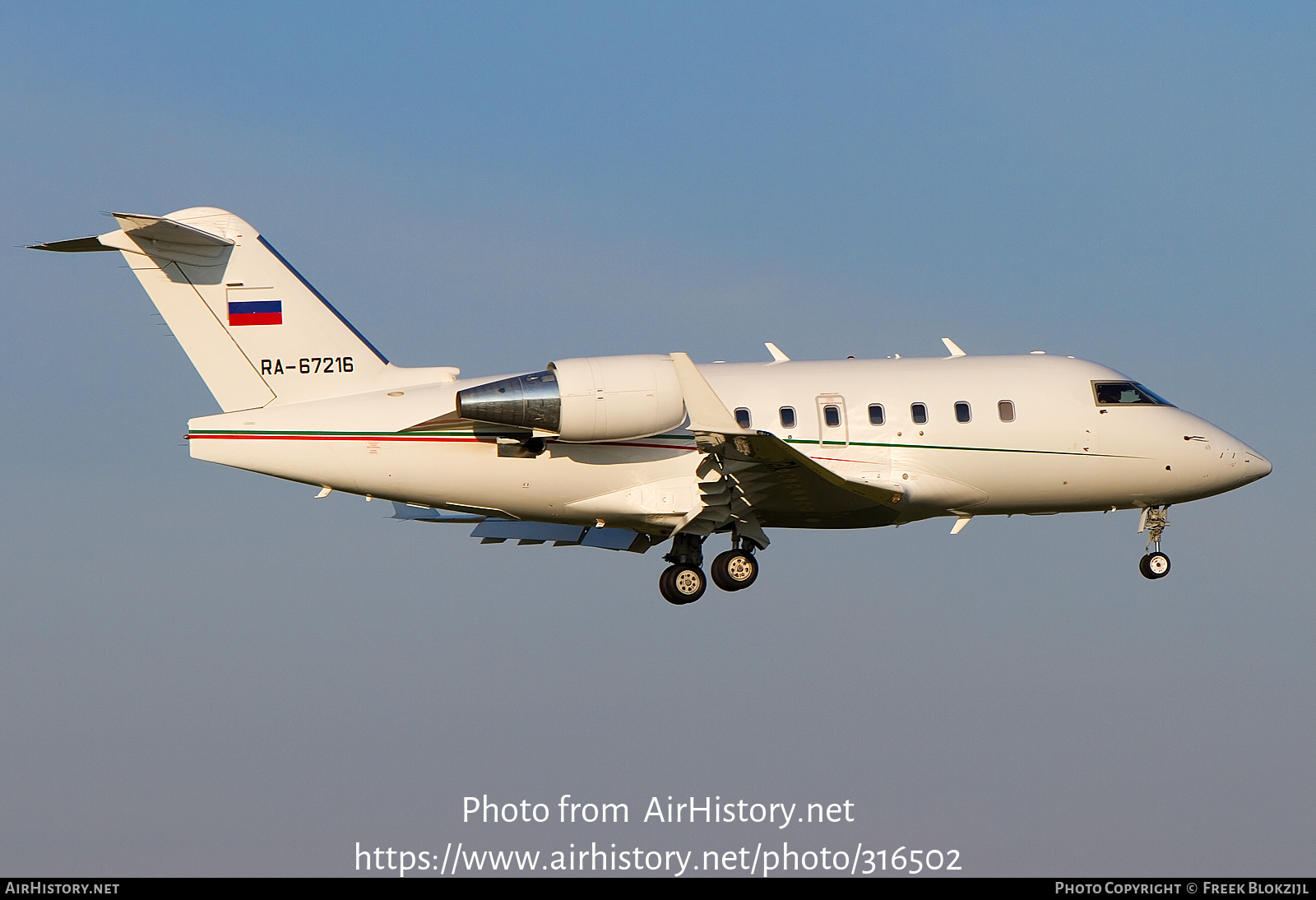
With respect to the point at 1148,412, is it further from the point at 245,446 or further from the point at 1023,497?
the point at 245,446

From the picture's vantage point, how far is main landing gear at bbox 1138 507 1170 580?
2444 cm

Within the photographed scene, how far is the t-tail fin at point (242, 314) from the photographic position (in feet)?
69.5

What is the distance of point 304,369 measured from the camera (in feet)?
70.6

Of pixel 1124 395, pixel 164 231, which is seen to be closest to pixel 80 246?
pixel 164 231

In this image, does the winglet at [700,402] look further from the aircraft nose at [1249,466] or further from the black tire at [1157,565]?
the aircraft nose at [1249,466]

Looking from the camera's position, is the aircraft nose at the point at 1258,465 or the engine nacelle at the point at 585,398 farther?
the aircraft nose at the point at 1258,465

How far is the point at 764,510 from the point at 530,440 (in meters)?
3.55

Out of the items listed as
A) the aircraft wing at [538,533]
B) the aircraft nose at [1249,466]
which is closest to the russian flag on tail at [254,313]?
the aircraft wing at [538,533]

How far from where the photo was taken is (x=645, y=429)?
20.6 metres

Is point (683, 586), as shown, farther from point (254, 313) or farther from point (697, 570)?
point (254, 313)

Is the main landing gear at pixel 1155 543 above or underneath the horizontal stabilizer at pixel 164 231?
underneath

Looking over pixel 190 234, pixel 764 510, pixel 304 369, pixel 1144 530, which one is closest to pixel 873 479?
pixel 764 510

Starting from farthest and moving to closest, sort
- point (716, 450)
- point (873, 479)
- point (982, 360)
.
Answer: point (982, 360) → point (873, 479) → point (716, 450)

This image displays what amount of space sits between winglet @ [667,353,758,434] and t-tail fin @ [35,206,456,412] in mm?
4328
